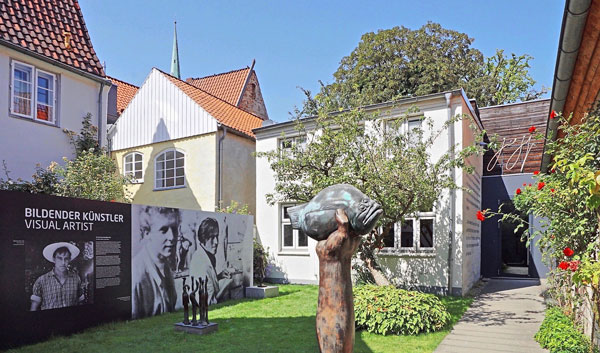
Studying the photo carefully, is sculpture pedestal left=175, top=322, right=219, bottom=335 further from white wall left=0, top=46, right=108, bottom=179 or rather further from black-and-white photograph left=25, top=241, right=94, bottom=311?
white wall left=0, top=46, right=108, bottom=179

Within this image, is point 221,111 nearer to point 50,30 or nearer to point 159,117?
point 159,117

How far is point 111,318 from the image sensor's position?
7.85 meters

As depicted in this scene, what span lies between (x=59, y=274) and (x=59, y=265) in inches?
5.6

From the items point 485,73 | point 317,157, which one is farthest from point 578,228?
point 485,73

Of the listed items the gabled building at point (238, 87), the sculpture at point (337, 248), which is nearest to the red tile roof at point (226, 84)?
the gabled building at point (238, 87)

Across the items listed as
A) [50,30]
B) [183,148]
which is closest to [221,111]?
[183,148]

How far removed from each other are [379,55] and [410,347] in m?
21.1

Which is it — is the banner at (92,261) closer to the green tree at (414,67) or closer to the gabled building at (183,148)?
the gabled building at (183,148)

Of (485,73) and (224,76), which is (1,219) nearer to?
(224,76)

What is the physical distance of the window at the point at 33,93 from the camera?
397 inches

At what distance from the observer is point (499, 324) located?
26.9 feet

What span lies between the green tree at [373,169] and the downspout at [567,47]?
3207mm

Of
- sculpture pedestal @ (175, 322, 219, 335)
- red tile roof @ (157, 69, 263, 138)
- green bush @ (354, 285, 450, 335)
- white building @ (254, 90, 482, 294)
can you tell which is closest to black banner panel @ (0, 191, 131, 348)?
sculpture pedestal @ (175, 322, 219, 335)

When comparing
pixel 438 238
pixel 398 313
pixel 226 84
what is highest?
pixel 226 84
